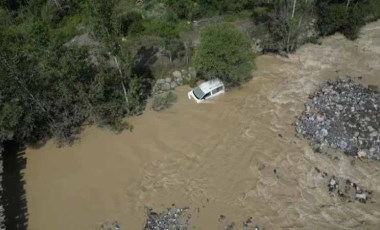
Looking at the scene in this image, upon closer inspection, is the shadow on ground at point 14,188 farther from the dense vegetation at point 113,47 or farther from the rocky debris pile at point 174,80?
the rocky debris pile at point 174,80

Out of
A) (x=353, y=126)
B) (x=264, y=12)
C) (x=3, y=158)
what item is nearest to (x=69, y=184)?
(x=3, y=158)

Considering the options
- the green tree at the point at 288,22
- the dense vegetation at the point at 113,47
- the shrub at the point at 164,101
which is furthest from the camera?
the green tree at the point at 288,22

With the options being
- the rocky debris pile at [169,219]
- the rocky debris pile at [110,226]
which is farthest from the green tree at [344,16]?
the rocky debris pile at [110,226]

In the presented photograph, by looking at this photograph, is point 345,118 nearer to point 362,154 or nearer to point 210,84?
point 362,154

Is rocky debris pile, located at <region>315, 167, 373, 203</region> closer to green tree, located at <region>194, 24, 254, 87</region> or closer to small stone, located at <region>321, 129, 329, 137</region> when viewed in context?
small stone, located at <region>321, 129, 329, 137</region>

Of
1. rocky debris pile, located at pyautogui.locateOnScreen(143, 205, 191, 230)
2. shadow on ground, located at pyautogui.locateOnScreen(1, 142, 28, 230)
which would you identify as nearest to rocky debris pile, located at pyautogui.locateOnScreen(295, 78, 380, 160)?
rocky debris pile, located at pyautogui.locateOnScreen(143, 205, 191, 230)
